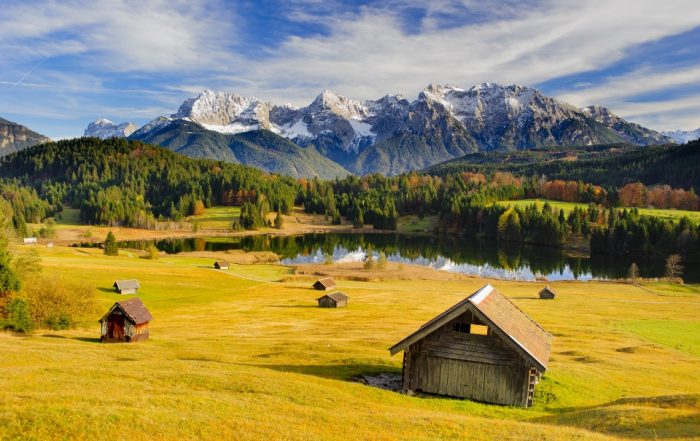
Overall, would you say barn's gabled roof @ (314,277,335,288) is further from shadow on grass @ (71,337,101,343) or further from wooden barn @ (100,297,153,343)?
shadow on grass @ (71,337,101,343)

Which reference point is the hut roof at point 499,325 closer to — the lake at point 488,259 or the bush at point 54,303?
the bush at point 54,303

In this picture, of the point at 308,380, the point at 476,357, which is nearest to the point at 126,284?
the point at 308,380

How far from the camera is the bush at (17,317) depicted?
177ft

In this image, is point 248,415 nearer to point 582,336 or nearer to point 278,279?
point 582,336

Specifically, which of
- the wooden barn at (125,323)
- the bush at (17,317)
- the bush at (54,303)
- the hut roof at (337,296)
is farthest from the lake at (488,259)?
the bush at (17,317)

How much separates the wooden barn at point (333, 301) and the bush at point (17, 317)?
4202 cm

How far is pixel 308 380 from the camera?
32625 mm

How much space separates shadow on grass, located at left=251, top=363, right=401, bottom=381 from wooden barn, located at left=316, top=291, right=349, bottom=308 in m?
44.7

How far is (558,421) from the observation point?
2669 cm

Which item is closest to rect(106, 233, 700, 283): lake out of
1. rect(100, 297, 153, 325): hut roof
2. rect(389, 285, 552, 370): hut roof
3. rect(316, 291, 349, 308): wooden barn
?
rect(316, 291, 349, 308): wooden barn

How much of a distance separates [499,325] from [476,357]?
2.76m

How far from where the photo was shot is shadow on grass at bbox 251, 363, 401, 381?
35906mm

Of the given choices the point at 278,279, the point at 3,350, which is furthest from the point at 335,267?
the point at 3,350

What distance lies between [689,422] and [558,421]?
5.83m
